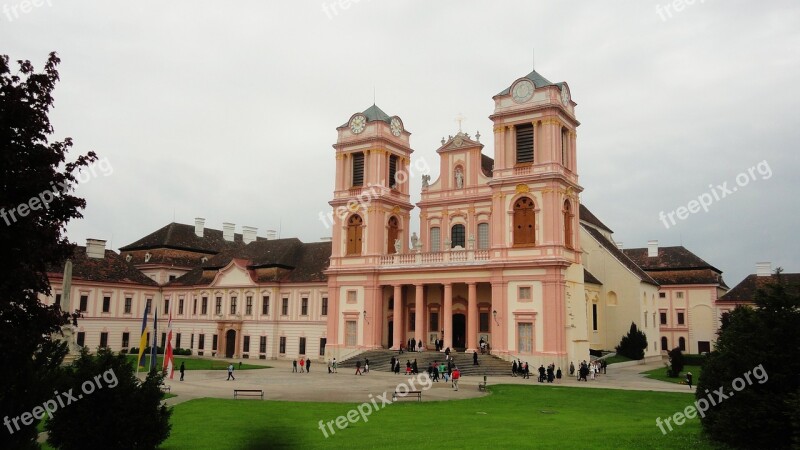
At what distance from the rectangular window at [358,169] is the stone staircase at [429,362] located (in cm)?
1392

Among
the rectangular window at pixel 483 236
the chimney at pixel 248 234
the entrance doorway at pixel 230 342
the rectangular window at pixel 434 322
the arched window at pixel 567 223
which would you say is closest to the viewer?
the arched window at pixel 567 223

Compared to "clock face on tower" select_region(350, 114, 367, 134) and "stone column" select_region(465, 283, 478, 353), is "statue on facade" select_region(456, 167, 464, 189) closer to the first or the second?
"clock face on tower" select_region(350, 114, 367, 134)

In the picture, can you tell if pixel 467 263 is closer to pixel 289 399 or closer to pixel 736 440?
pixel 289 399

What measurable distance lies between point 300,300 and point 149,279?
1871 cm

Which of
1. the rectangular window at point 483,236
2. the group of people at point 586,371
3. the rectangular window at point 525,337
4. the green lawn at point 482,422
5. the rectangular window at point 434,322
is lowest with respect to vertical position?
the green lawn at point 482,422

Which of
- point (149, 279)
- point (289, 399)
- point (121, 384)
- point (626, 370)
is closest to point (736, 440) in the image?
point (121, 384)

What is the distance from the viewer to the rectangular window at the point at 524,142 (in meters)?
44.7

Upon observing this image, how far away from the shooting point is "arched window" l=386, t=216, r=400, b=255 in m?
52.1

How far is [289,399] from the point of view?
27.3 meters

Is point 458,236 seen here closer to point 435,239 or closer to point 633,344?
point 435,239

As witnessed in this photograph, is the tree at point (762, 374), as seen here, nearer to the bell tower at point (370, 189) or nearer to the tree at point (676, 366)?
the tree at point (676, 366)

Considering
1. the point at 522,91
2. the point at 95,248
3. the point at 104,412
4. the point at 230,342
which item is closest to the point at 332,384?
the point at 104,412

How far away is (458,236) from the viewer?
167ft
